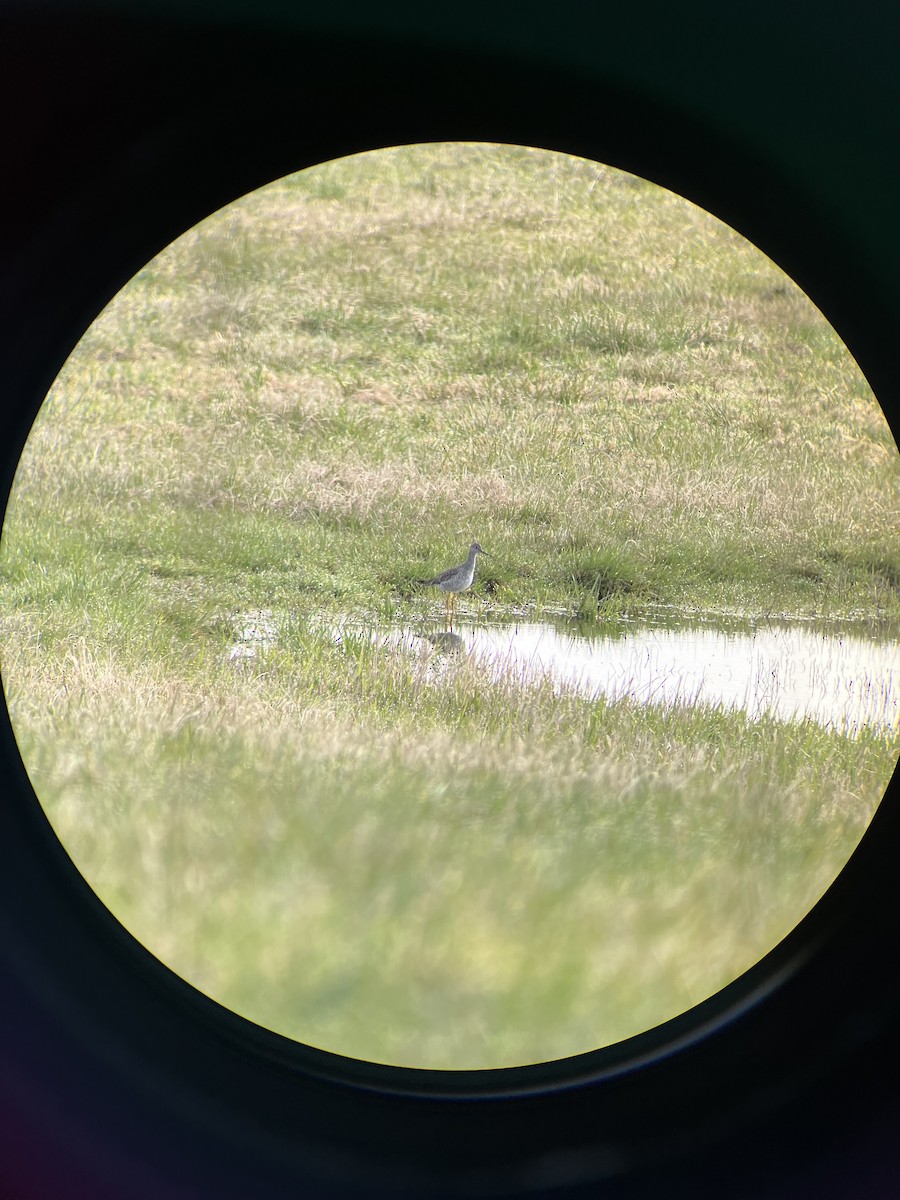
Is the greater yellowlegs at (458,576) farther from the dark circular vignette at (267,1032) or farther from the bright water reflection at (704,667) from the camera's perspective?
the dark circular vignette at (267,1032)

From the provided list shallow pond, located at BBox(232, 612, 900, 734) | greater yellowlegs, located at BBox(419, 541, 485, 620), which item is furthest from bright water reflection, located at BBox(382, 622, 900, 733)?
greater yellowlegs, located at BBox(419, 541, 485, 620)

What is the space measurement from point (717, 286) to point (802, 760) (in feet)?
6.29

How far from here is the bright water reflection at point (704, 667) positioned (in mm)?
3250

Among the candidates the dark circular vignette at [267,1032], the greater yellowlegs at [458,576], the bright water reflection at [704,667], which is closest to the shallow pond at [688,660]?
the bright water reflection at [704,667]

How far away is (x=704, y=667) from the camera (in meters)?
3.45

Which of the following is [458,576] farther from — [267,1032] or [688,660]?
[267,1032]

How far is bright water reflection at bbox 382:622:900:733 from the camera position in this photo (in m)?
3.25

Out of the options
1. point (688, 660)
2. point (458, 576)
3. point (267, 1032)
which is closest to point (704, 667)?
point (688, 660)

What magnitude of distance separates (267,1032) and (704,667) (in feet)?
9.51

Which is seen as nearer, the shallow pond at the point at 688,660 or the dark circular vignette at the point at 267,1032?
the dark circular vignette at the point at 267,1032

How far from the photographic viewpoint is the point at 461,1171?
0.63m

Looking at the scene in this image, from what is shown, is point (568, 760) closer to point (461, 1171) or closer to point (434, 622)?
point (434, 622)

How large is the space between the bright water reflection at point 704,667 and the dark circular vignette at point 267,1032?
247cm

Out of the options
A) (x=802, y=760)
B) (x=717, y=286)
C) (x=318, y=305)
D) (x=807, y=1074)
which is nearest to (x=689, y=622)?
(x=802, y=760)
